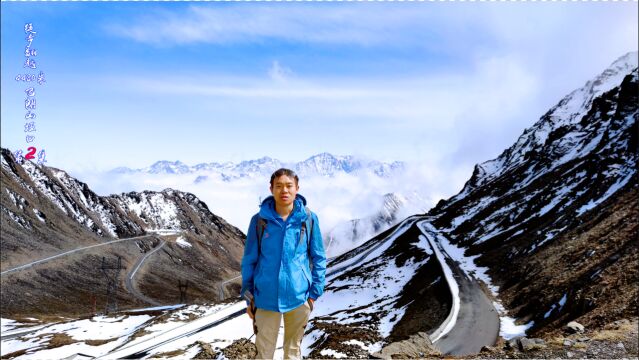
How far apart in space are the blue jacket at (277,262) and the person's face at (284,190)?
0.22 metres

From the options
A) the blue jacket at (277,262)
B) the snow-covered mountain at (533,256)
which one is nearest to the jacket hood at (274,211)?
the blue jacket at (277,262)

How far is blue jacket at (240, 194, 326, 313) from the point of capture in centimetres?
771

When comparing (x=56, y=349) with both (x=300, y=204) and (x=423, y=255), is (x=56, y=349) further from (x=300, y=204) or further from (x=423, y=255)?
(x=300, y=204)

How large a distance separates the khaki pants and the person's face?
1861 mm

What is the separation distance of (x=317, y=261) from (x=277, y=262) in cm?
72

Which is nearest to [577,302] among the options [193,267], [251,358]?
[251,358]

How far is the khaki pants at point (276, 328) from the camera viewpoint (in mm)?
7910

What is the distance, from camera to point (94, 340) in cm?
5959

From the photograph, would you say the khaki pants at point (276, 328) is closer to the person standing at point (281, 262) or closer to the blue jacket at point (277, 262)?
the person standing at point (281, 262)

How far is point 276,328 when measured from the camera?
26.4ft

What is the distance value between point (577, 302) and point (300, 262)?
90.2ft

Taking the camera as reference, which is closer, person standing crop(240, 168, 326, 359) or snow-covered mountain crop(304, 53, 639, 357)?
person standing crop(240, 168, 326, 359)

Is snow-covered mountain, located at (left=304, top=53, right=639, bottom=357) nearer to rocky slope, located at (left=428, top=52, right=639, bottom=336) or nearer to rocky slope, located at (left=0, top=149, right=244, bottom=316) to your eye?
rocky slope, located at (left=428, top=52, right=639, bottom=336)

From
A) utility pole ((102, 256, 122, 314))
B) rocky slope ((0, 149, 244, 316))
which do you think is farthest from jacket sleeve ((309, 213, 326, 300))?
rocky slope ((0, 149, 244, 316))
